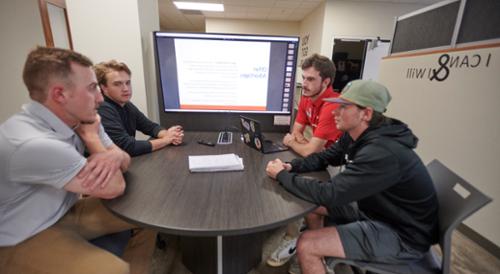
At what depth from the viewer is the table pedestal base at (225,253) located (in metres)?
1.34

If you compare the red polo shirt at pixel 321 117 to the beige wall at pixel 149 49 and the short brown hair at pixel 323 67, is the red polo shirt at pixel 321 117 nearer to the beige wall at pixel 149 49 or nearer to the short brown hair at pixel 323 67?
the short brown hair at pixel 323 67

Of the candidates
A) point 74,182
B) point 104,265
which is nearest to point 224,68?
point 74,182

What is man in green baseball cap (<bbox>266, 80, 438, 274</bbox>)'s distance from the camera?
1.02 m

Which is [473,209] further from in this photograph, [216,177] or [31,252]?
[31,252]

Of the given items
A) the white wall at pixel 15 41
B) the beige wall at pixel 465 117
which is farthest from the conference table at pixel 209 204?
the white wall at pixel 15 41

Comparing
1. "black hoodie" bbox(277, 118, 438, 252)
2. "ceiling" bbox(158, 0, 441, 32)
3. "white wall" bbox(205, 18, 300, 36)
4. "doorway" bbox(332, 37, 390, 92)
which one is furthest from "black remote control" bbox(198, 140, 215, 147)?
"white wall" bbox(205, 18, 300, 36)

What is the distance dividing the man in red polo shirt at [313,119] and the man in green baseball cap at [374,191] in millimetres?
367

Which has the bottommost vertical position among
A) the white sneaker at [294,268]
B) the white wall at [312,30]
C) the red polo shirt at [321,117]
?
the white sneaker at [294,268]

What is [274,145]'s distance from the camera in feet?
5.52

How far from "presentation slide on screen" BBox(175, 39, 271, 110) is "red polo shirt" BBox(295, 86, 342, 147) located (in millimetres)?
350

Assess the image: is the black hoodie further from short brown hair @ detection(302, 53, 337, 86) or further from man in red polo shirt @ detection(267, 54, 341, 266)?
short brown hair @ detection(302, 53, 337, 86)

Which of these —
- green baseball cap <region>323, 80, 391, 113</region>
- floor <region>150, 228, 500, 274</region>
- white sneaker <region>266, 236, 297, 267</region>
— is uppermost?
green baseball cap <region>323, 80, 391, 113</region>

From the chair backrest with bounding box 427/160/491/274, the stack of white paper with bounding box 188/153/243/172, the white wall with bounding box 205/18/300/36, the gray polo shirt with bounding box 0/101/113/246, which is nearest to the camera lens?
the gray polo shirt with bounding box 0/101/113/246

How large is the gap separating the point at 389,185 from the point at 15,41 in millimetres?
4487
